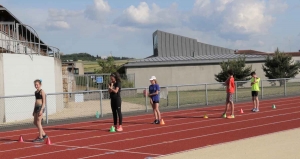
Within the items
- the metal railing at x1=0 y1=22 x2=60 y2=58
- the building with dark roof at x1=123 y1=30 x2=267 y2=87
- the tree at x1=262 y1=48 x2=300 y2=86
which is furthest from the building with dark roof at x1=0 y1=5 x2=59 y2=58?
the tree at x1=262 y1=48 x2=300 y2=86

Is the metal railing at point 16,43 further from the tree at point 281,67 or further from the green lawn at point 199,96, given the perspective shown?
the tree at point 281,67

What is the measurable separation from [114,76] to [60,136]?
2.47 metres

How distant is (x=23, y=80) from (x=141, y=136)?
10.1 metres

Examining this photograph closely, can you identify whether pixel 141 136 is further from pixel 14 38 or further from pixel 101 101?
pixel 14 38

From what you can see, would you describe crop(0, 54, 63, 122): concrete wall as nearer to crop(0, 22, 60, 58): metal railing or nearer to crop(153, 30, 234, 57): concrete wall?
crop(0, 22, 60, 58): metal railing

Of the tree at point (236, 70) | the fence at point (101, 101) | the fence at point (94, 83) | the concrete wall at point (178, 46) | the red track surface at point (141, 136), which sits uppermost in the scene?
the concrete wall at point (178, 46)

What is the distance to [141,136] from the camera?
1420cm

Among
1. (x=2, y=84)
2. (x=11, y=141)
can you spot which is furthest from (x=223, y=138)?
(x=2, y=84)

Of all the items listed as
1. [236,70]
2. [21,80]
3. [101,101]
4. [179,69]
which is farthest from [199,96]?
[179,69]

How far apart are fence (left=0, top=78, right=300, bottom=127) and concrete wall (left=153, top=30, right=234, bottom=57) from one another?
3191 centimetres

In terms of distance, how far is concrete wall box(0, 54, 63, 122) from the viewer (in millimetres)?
20328

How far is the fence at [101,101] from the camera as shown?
20.2 meters

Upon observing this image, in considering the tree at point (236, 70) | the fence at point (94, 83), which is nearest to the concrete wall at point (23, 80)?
the fence at point (94, 83)

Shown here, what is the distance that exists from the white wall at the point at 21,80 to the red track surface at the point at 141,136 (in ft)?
9.40
